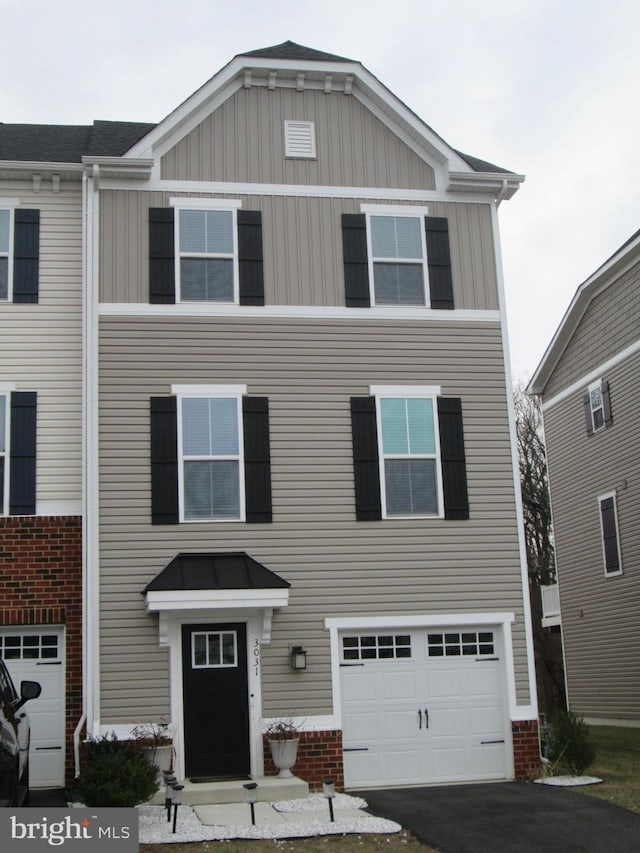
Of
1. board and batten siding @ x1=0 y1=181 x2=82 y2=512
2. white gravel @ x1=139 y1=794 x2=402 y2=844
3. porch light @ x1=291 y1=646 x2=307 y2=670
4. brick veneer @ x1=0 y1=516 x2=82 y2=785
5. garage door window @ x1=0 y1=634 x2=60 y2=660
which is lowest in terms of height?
white gravel @ x1=139 y1=794 x2=402 y2=844

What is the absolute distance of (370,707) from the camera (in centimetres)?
1464

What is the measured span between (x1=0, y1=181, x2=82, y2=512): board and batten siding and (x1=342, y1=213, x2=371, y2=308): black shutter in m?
3.92

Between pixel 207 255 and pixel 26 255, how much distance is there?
2669 mm

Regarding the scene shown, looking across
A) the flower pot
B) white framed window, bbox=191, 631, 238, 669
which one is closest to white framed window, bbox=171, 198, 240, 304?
white framed window, bbox=191, 631, 238, 669

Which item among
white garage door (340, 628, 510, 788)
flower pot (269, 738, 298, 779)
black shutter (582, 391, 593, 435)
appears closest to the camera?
flower pot (269, 738, 298, 779)

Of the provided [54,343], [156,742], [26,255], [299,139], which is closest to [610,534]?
[299,139]

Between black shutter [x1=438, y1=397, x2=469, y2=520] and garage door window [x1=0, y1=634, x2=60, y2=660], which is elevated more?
black shutter [x1=438, y1=397, x2=469, y2=520]

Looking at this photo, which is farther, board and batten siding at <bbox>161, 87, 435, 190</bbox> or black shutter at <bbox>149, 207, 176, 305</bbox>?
board and batten siding at <bbox>161, 87, 435, 190</bbox>

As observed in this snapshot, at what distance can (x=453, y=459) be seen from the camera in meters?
15.3

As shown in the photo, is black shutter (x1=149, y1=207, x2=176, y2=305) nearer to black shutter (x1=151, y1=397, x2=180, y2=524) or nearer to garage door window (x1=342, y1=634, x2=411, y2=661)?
black shutter (x1=151, y1=397, x2=180, y2=524)

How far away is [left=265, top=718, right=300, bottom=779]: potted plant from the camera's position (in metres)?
13.7

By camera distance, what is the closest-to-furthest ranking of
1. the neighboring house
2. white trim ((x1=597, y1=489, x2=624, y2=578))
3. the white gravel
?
1. the white gravel
2. the neighboring house
3. white trim ((x1=597, y1=489, x2=624, y2=578))

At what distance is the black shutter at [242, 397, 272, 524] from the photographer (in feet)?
48.1

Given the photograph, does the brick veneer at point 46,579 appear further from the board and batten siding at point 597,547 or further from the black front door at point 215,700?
the board and batten siding at point 597,547
